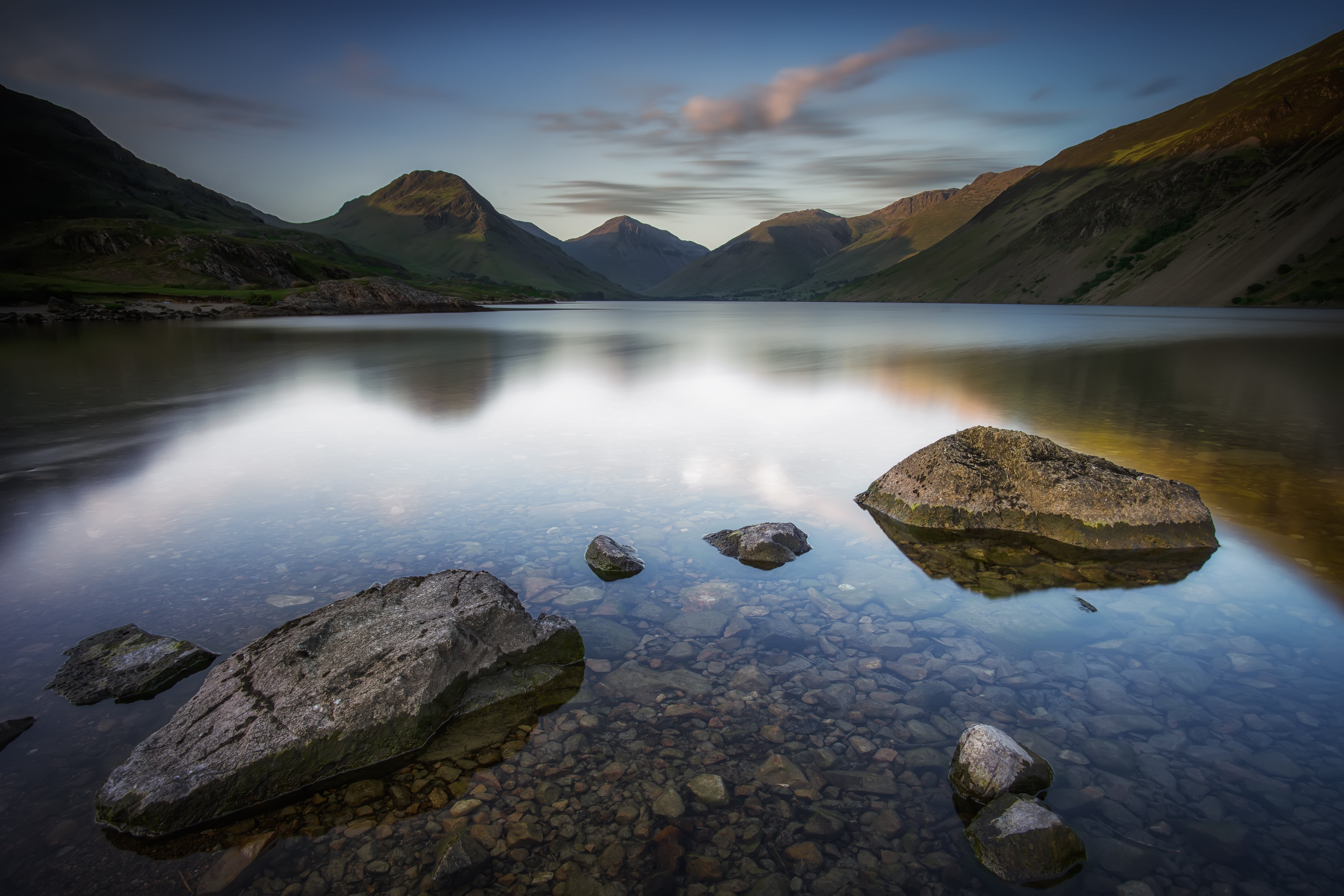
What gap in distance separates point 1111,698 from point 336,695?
6813mm

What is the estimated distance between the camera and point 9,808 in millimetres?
4520

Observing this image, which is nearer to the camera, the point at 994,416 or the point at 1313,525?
the point at 1313,525

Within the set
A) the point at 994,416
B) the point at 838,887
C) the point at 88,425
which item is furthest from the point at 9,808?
the point at 994,416

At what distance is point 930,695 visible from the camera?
5.93 meters

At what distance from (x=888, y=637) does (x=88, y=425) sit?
72.1 feet

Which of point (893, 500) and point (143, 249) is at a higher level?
point (143, 249)

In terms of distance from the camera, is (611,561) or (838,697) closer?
(838,697)

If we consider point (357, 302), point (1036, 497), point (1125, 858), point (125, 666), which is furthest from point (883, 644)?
point (357, 302)

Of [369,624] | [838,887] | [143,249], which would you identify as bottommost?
[838,887]

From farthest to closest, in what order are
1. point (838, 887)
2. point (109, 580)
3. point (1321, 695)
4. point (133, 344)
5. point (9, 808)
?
point (133, 344) < point (109, 580) < point (1321, 695) < point (9, 808) < point (838, 887)

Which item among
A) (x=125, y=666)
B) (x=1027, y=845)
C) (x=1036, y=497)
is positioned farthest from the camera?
(x=1036, y=497)

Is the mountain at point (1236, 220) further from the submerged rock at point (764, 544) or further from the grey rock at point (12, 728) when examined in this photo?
the grey rock at point (12, 728)

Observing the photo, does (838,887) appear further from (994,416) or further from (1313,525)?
(994,416)

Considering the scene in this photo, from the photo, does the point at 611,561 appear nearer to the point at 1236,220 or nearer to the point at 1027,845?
the point at 1027,845
